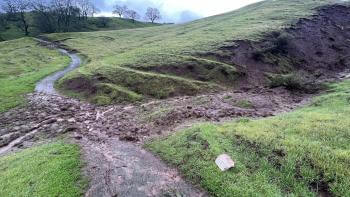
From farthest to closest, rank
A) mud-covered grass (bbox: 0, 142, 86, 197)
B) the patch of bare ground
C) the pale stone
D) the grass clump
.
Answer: the grass clump, the patch of bare ground, the pale stone, mud-covered grass (bbox: 0, 142, 86, 197)

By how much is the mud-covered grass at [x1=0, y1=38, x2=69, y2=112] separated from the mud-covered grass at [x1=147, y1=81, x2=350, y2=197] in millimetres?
27076

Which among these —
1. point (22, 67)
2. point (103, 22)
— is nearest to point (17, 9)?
point (103, 22)

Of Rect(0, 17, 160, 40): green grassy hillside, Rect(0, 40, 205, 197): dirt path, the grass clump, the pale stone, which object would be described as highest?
Rect(0, 17, 160, 40): green grassy hillside

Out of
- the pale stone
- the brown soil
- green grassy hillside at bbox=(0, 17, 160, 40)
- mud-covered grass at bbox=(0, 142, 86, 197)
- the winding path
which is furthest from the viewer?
green grassy hillside at bbox=(0, 17, 160, 40)

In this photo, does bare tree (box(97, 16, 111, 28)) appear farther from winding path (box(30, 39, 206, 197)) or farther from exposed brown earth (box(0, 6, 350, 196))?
winding path (box(30, 39, 206, 197))

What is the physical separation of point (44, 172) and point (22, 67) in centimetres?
5261

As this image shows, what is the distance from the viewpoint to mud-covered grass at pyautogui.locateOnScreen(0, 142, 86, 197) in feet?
48.6

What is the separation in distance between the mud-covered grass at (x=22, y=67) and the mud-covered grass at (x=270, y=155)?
88.8 feet

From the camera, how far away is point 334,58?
51.5 metres

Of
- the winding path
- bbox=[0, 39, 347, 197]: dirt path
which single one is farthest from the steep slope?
the winding path

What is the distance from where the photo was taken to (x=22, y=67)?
201ft

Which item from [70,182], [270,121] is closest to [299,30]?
[270,121]

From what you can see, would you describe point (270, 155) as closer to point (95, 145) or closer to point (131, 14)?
point (95, 145)

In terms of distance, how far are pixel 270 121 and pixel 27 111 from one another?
89.2 ft
